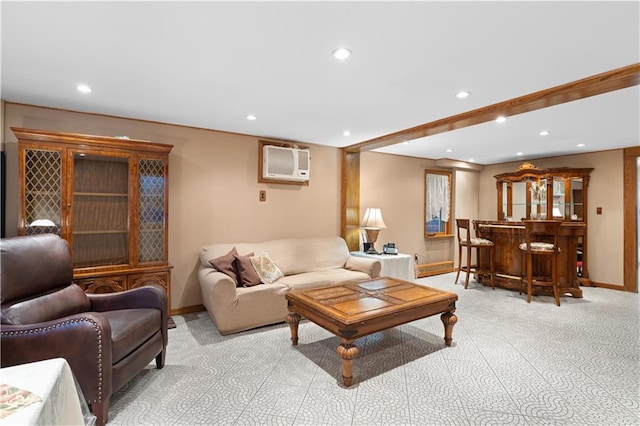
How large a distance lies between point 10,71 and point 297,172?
3045 millimetres

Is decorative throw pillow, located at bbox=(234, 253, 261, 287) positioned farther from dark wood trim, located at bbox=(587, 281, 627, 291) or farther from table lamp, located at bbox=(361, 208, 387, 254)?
dark wood trim, located at bbox=(587, 281, 627, 291)

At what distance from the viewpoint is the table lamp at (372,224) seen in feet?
16.6

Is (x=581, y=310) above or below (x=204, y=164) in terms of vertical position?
below

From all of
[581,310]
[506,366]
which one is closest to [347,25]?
[506,366]

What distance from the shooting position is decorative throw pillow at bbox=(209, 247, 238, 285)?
3480 mm

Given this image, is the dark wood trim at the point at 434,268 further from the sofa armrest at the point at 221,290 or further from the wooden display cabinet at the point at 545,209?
A: the sofa armrest at the point at 221,290

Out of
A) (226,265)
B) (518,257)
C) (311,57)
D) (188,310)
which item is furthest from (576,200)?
(188,310)

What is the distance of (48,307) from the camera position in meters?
2.21

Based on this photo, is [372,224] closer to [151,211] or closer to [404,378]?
[404,378]

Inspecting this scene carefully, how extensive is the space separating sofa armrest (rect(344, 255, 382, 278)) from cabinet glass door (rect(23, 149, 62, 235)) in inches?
133

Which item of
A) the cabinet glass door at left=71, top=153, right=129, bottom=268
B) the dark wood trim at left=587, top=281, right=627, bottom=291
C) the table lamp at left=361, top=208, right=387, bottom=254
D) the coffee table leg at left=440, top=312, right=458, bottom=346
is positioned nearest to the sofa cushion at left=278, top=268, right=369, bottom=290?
the table lamp at left=361, top=208, right=387, bottom=254

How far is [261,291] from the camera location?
11.2ft

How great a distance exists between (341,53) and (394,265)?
10.9ft

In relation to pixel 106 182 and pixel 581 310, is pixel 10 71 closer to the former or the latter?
pixel 106 182
